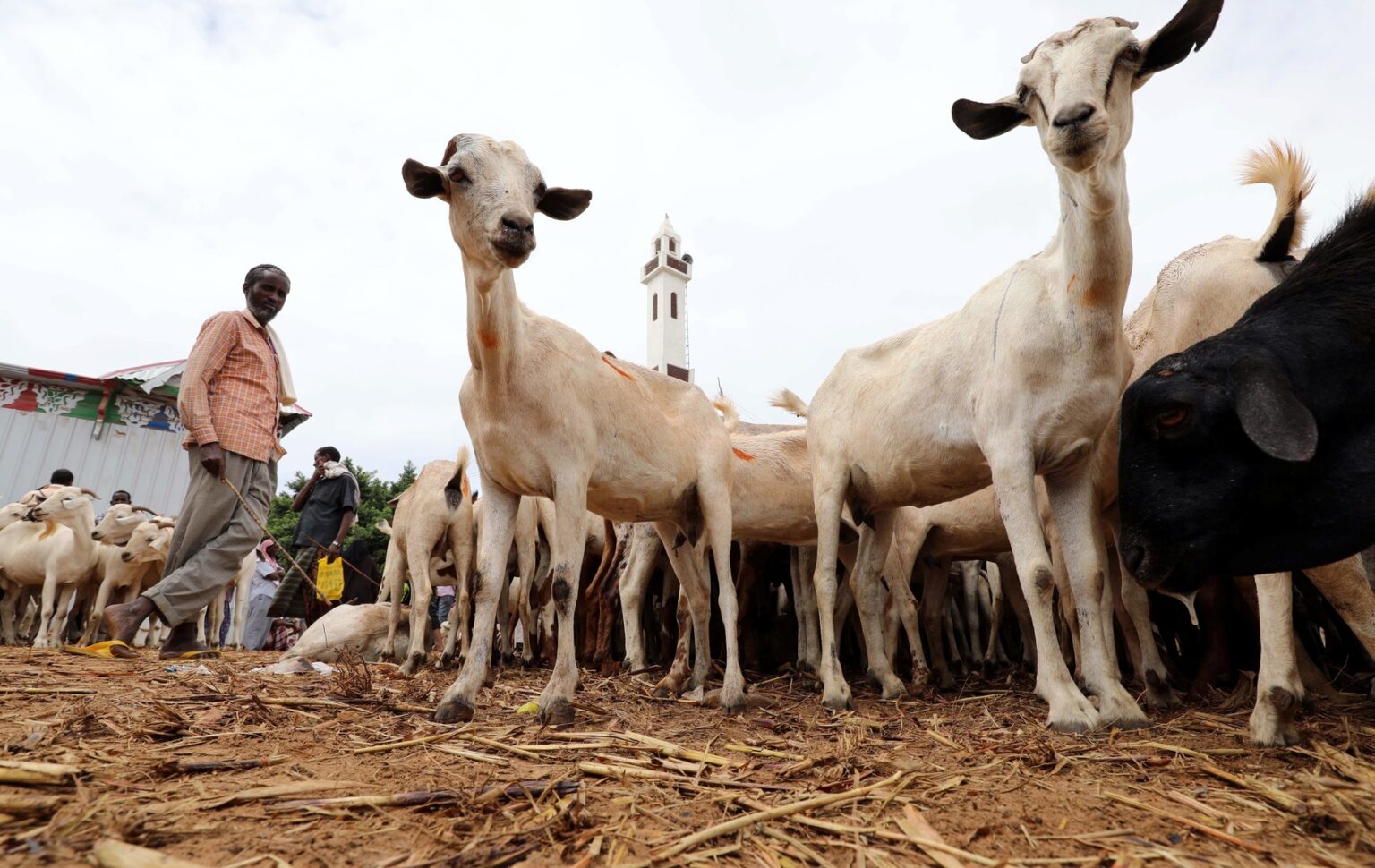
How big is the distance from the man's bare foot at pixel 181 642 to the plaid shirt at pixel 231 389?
1529 millimetres

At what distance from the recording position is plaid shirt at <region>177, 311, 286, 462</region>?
19.1 ft

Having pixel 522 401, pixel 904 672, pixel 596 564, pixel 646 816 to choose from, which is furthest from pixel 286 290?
pixel 904 672

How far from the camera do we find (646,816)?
206cm

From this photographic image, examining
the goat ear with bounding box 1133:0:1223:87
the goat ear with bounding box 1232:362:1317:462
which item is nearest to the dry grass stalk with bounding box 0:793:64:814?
the goat ear with bounding box 1232:362:1317:462

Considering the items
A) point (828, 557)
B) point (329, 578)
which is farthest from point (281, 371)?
point (828, 557)

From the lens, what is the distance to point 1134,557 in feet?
9.88

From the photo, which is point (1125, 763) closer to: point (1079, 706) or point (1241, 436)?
point (1079, 706)

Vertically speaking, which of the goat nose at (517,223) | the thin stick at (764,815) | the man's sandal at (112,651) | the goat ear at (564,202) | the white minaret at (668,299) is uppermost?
the white minaret at (668,299)

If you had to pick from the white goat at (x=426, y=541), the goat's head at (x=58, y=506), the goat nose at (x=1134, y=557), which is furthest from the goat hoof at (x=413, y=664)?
the goat's head at (x=58, y=506)

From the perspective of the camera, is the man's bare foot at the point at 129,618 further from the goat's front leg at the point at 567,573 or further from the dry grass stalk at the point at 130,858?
the dry grass stalk at the point at 130,858

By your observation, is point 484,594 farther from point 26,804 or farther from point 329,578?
point 329,578

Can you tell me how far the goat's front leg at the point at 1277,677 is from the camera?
9.44 ft

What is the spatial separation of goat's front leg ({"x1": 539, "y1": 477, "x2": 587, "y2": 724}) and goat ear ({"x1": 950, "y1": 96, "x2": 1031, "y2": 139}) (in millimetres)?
2841

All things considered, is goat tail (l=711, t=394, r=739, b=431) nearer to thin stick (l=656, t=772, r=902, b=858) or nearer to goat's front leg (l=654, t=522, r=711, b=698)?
goat's front leg (l=654, t=522, r=711, b=698)
